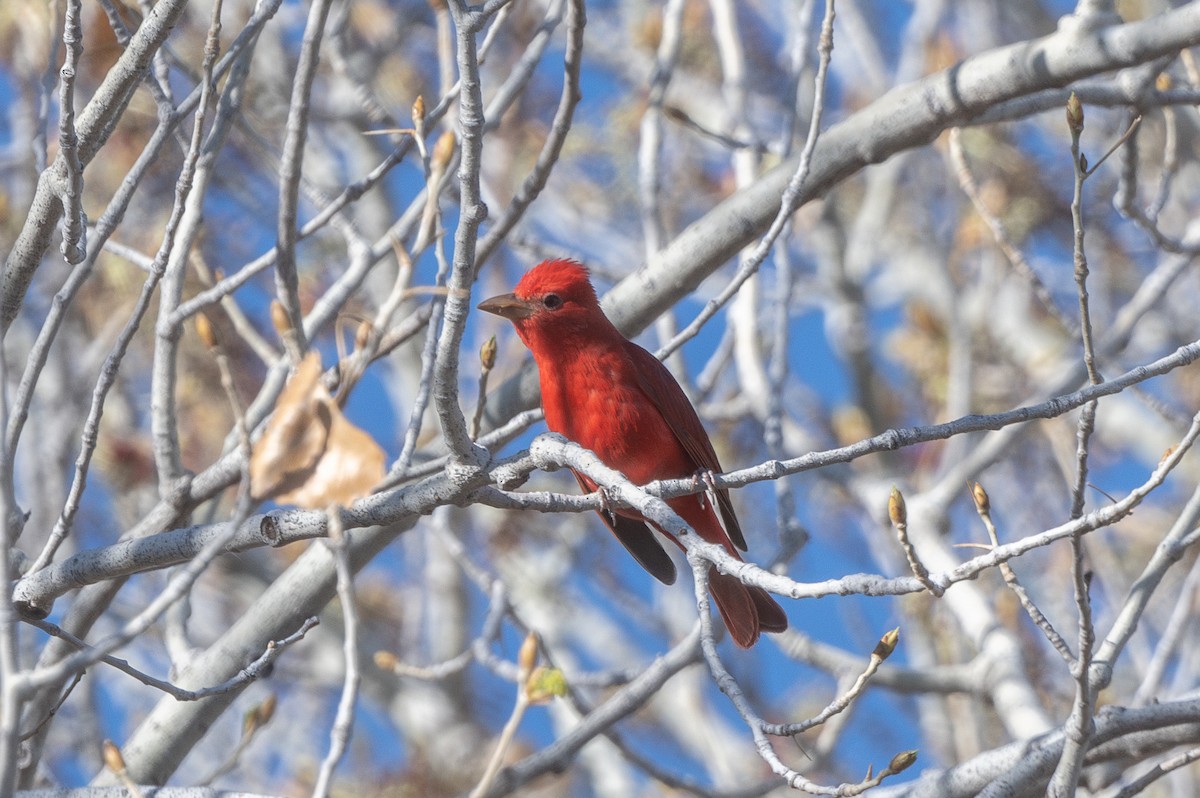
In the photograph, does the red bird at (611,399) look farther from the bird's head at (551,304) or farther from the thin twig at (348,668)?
the thin twig at (348,668)

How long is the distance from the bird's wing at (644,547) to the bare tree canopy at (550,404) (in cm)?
19

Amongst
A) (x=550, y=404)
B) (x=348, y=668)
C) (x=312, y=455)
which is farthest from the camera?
(x=550, y=404)

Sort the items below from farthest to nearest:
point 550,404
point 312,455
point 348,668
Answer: point 550,404 → point 348,668 → point 312,455

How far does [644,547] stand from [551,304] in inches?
44.0

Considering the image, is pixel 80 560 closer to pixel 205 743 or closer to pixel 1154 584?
pixel 1154 584

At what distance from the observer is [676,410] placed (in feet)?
16.3

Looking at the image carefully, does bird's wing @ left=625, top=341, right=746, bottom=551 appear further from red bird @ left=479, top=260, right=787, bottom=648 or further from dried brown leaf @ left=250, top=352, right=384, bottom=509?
dried brown leaf @ left=250, top=352, right=384, bottom=509

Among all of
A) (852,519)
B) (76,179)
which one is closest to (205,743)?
(852,519)

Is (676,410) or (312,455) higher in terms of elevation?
(676,410)

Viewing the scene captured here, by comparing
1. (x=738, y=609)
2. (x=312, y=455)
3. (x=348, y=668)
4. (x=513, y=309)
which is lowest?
(x=348, y=668)

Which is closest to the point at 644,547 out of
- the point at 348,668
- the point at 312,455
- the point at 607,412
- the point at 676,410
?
the point at 676,410

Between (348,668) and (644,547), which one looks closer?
(348,668)

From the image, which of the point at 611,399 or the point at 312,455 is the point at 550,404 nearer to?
the point at 611,399

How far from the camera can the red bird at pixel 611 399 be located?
188 inches
